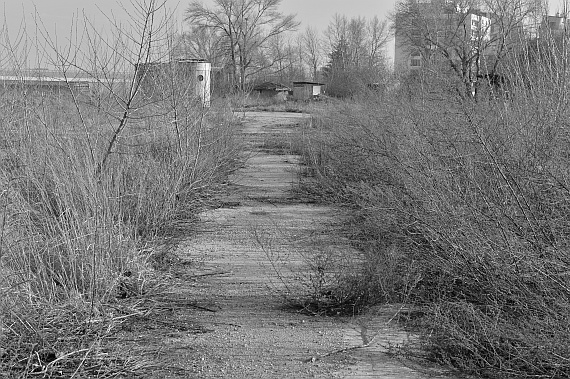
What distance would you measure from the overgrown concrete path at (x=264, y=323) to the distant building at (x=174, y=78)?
2.13m

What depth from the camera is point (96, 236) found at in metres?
5.19

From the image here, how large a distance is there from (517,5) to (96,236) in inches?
239

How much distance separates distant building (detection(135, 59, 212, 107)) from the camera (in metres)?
9.68

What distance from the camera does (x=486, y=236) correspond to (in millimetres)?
5078

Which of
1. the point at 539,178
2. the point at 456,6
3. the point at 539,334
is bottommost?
the point at 539,334

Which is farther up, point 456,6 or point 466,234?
point 456,6

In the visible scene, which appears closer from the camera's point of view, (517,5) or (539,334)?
(539,334)

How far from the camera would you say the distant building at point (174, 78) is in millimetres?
9681

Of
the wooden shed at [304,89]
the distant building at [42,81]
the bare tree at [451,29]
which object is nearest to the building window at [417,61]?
the bare tree at [451,29]

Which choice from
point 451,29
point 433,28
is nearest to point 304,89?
point 433,28

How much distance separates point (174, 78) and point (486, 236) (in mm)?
6206

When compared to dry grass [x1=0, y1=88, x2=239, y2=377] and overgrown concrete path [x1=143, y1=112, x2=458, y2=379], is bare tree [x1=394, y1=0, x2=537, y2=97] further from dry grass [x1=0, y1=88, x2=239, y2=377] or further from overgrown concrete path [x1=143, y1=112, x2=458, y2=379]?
dry grass [x1=0, y1=88, x2=239, y2=377]

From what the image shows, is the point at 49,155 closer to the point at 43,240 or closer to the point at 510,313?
the point at 43,240

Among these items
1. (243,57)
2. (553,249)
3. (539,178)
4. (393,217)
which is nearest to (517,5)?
(393,217)
